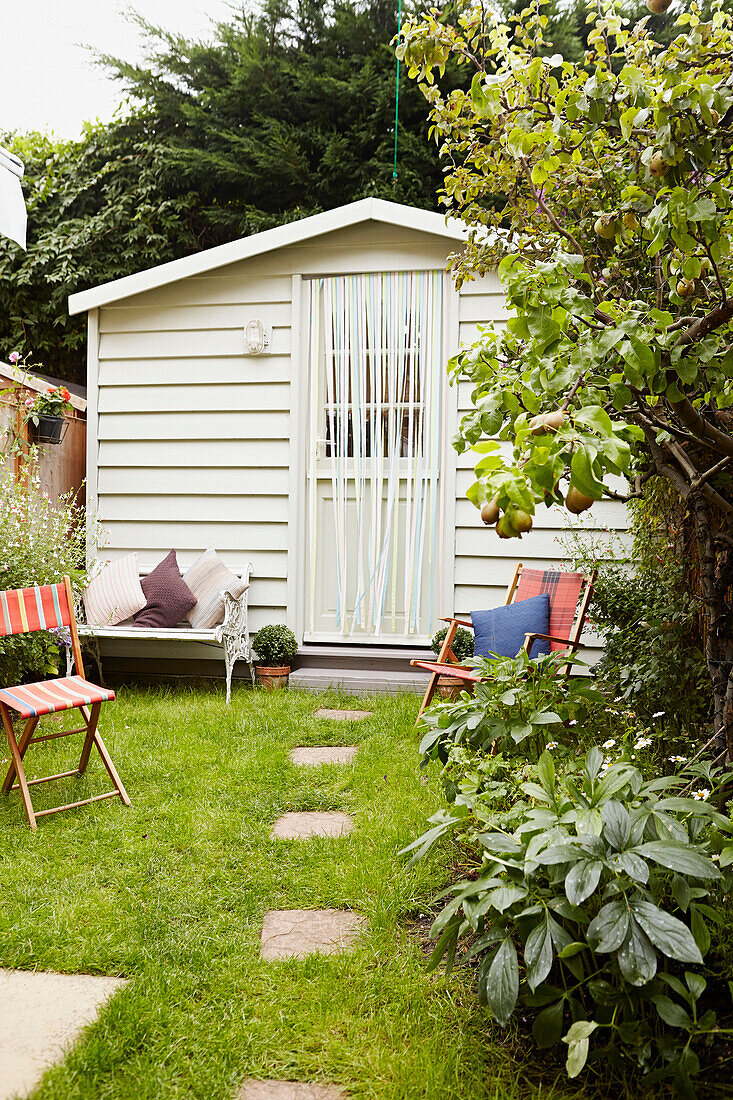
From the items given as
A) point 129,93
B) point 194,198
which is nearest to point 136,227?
point 194,198

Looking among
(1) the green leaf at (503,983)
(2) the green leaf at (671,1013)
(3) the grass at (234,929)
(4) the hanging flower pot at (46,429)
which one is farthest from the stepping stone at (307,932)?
(4) the hanging flower pot at (46,429)

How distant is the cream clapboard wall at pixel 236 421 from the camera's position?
18.0 ft

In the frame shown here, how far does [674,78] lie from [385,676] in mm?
4239

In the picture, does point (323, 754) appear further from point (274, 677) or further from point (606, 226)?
point (606, 226)

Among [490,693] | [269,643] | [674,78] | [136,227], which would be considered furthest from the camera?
[136,227]

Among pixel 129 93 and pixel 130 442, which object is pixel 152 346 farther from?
pixel 129 93

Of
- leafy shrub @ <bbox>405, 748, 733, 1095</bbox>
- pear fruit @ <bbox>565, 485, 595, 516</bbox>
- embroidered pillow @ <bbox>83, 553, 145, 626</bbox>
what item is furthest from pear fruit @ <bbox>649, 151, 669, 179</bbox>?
embroidered pillow @ <bbox>83, 553, 145, 626</bbox>

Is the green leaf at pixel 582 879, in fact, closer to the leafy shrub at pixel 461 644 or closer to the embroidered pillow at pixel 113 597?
the leafy shrub at pixel 461 644

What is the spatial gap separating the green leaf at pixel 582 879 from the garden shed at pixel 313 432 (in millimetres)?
3831

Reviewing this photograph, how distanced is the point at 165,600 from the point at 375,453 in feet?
5.86

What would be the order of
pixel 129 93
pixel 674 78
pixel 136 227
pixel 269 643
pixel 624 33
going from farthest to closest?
pixel 129 93 < pixel 136 227 < pixel 269 643 < pixel 624 33 < pixel 674 78

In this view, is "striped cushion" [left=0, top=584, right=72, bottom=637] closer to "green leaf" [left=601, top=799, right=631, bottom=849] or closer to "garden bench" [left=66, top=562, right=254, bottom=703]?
"garden bench" [left=66, top=562, right=254, bottom=703]

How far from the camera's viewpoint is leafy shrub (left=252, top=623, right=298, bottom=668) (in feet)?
17.6

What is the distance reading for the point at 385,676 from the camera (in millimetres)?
5371
